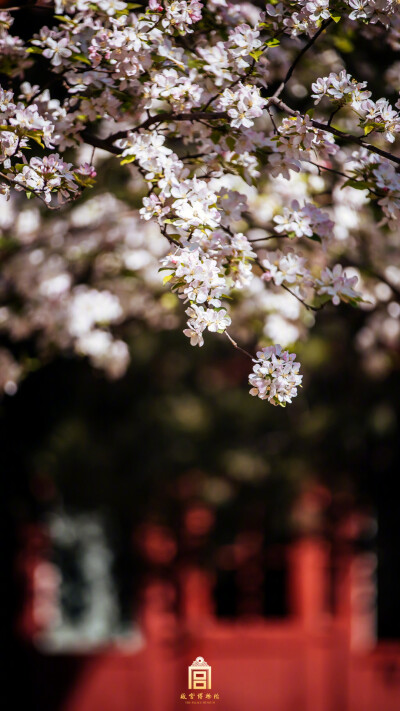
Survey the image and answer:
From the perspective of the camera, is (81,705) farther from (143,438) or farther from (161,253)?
(161,253)

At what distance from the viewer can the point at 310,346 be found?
22.4ft

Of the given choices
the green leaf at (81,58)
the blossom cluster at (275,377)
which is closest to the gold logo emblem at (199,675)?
the blossom cluster at (275,377)

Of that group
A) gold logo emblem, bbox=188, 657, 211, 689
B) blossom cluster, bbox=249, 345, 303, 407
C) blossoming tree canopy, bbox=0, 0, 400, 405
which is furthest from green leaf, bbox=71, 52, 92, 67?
gold logo emblem, bbox=188, 657, 211, 689

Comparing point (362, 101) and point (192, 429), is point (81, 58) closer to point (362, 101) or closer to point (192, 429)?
point (362, 101)

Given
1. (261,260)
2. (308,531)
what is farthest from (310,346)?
(261,260)

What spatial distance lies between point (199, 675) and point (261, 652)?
0.72 metres

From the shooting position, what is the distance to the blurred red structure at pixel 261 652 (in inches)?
321

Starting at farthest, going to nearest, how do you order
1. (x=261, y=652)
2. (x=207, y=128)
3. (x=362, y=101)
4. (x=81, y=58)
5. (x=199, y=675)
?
(x=261, y=652) < (x=199, y=675) < (x=207, y=128) < (x=81, y=58) < (x=362, y=101)

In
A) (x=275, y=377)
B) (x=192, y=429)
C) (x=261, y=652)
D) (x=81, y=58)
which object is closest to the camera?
(x=275, y=377)

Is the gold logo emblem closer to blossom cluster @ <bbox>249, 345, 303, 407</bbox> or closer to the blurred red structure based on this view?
the blurred red structure

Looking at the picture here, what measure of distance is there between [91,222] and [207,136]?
227 centimetres

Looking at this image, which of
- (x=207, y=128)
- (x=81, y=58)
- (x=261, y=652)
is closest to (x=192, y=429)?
(x=261, y=652)

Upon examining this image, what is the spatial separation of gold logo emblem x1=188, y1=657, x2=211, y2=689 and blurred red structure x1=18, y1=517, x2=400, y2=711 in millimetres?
167

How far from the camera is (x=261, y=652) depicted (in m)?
8.29
